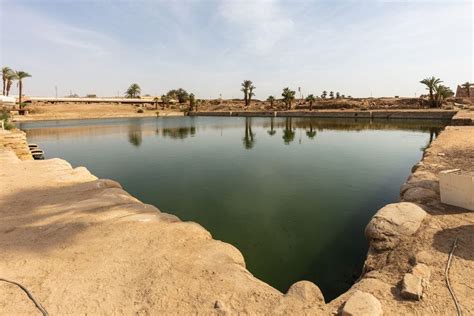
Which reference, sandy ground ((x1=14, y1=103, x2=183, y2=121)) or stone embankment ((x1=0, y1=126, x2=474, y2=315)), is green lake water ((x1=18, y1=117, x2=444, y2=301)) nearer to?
stone embankment ((x1=0, y1=126, x2=474, y2=315))

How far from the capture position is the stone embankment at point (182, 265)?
356 centimetres

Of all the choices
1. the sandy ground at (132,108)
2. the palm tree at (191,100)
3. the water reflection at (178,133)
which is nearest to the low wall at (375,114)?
the sandy ground at (132,108)

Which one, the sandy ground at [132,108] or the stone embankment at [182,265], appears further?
the sandy ground at [132,108]

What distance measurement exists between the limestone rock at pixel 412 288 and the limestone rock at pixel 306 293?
3.45 feet

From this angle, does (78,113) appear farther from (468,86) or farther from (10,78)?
(468,86)

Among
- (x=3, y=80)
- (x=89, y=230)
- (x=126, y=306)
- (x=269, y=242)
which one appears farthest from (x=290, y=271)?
(x=3, y=80)

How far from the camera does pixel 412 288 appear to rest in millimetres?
3541

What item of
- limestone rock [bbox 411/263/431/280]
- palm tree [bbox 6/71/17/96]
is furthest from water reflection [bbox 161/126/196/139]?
palm tree [bbox 6/71/17/96]

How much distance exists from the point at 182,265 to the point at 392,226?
3964 millimetres

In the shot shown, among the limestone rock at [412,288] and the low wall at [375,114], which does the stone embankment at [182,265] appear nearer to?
the limestone rock at [412,288]

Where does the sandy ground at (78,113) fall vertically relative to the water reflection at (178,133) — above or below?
above

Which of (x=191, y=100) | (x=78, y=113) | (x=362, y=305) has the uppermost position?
(x=191, y=100)

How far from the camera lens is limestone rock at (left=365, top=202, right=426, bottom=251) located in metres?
5.03

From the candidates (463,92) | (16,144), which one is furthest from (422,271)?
(463,92)
